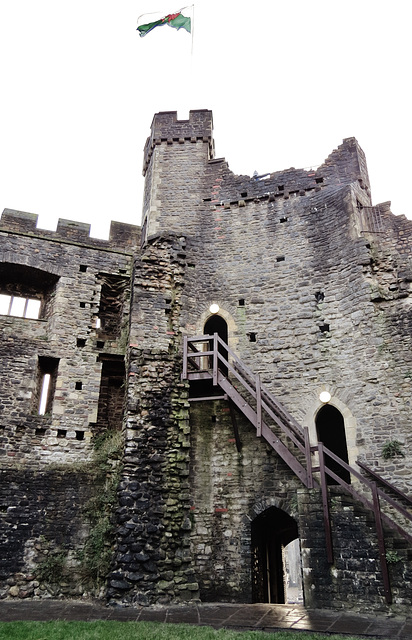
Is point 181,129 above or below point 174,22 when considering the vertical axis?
below

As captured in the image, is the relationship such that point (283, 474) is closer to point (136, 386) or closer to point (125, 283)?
point (136, 386)

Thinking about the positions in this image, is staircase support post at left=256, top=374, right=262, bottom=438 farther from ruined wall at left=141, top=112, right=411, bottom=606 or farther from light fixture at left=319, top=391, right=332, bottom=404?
light fixture at left=319, top=391, right=332, bottom=404

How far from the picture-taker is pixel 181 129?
16.8 meters

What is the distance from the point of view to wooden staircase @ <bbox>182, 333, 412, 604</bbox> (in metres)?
9.22

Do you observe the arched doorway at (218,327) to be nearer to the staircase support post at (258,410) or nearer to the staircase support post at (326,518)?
the staircase support post at (258,410)

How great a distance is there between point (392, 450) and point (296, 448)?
209 cm

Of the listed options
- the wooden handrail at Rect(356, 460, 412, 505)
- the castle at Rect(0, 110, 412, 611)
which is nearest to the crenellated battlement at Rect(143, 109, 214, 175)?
the castle at Rect(0, 110, 412, 611)

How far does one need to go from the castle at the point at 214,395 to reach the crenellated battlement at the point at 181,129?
1130mm

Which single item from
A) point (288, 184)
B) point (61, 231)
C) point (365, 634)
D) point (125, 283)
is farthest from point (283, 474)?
point (61, 231)

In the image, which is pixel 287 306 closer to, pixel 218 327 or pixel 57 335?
pixel 218 327

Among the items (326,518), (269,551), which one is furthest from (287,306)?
(269,551)

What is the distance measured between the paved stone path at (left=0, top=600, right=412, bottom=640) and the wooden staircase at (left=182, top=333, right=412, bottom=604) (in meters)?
1.00

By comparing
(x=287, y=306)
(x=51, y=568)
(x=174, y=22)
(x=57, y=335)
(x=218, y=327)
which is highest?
(x=174, y=22)

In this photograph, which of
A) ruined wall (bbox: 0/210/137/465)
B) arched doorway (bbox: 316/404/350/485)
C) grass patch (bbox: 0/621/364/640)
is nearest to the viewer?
grass patch (bbox: 0/621/364/640)
